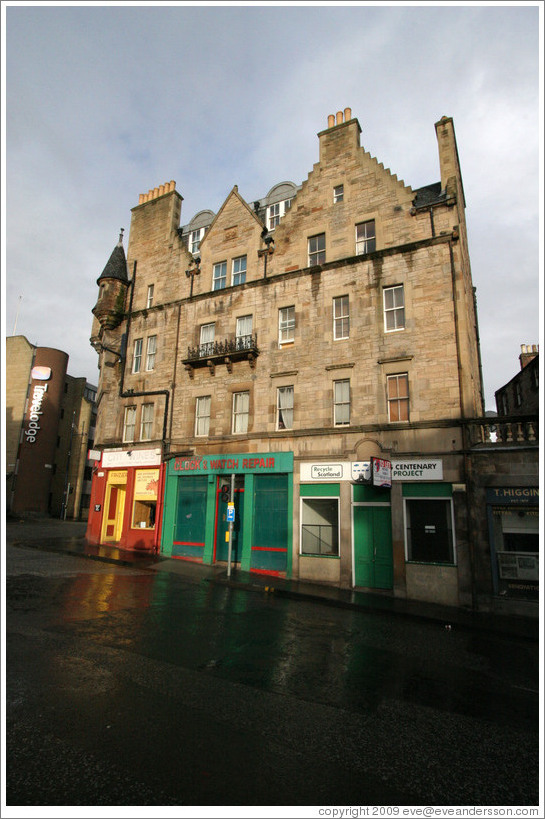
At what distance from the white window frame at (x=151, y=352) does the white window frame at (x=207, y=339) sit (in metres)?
3.50

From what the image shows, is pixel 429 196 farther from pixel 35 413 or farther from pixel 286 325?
pixel 35 413

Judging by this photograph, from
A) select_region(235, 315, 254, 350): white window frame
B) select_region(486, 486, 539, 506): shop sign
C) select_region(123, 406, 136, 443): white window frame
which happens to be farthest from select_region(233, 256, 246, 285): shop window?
select_region(486, 486, 539, 506): shop sign

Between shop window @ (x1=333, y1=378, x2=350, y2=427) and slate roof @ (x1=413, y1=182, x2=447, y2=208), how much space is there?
7.71 m

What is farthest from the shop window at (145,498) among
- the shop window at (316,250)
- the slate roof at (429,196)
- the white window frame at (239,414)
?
the slate roof at (429,196)

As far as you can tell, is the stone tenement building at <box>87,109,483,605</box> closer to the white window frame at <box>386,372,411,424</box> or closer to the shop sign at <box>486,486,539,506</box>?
the white window frame at <box>386,372,411,424</box>

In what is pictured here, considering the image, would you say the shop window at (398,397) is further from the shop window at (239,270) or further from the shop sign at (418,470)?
the shop window at (239,270)

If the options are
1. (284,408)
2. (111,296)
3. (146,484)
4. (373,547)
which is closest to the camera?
(373,547)

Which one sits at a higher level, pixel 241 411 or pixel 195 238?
pixel 195 238

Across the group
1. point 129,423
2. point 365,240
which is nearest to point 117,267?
point 129,423

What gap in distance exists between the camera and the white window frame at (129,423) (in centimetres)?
2439

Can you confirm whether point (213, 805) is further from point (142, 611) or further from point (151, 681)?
point (142, 611)

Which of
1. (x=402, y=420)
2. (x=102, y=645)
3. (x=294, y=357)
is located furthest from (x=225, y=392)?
(x=102, y=645)

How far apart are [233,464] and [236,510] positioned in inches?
83.5

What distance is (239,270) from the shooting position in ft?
72.8
